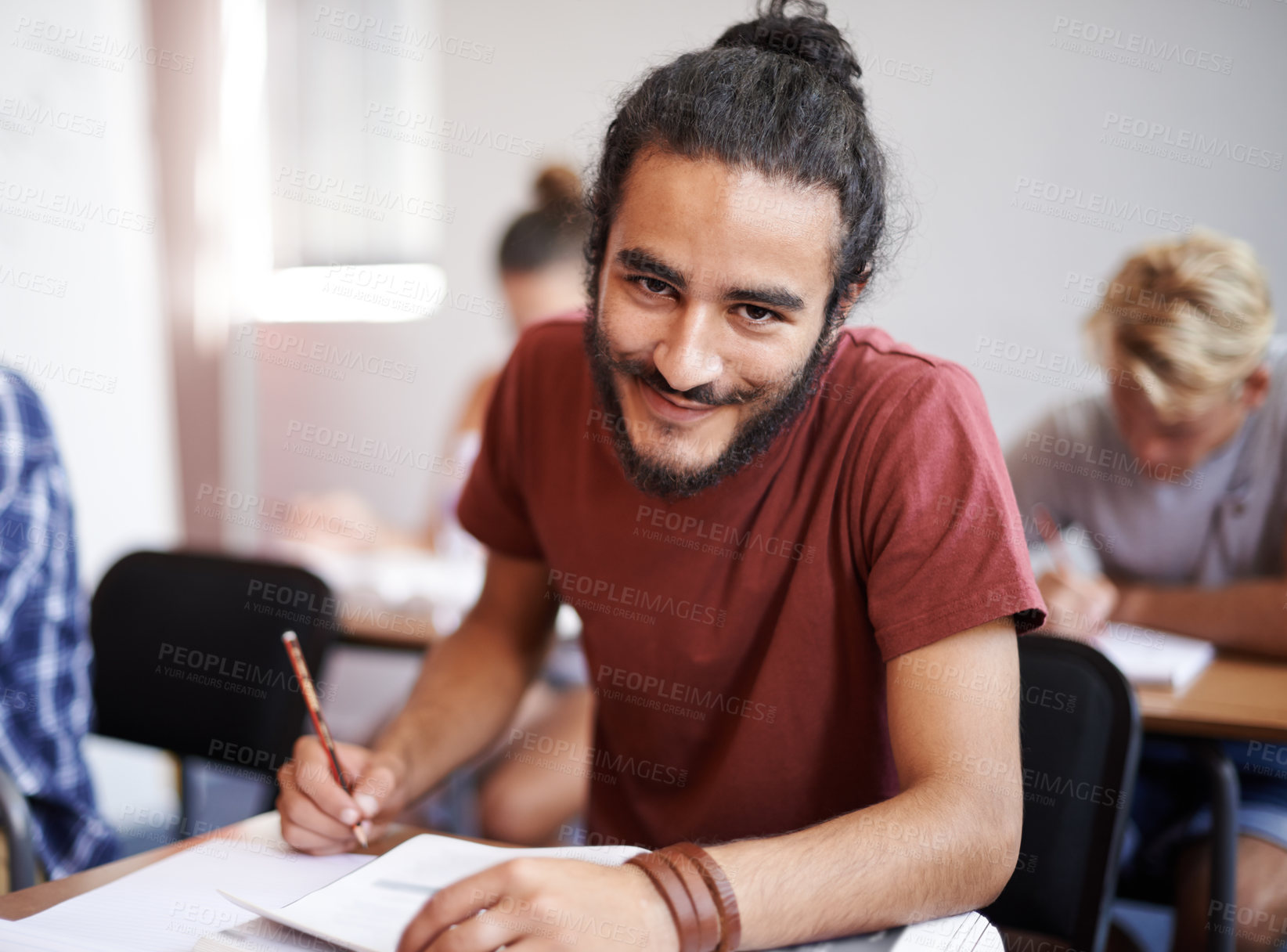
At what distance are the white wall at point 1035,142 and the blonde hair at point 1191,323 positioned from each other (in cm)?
81

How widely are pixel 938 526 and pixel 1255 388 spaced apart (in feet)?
5.04

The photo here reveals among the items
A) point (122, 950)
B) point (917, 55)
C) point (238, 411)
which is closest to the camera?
point (122, 950)

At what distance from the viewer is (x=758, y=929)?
0.77 m

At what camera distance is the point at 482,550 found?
2.65m

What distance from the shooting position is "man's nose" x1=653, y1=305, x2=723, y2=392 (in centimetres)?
98

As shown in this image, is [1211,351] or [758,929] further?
[1211,351]

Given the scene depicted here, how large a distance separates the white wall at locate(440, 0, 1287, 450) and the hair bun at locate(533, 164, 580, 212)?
0.41ft

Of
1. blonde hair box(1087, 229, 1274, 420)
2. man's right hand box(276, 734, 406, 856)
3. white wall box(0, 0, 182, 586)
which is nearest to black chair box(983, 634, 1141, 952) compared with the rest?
man's right hand box(276, 734, 406, 856)

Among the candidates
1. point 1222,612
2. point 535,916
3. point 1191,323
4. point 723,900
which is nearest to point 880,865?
point 723,900

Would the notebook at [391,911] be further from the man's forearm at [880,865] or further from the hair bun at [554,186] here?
the hair bun at [554,186]

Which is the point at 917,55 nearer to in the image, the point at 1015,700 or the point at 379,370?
the point at 379,370

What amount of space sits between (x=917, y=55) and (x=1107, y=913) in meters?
2.66

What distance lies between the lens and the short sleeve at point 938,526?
0.92 metres

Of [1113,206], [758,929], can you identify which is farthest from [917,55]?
[758,929]
